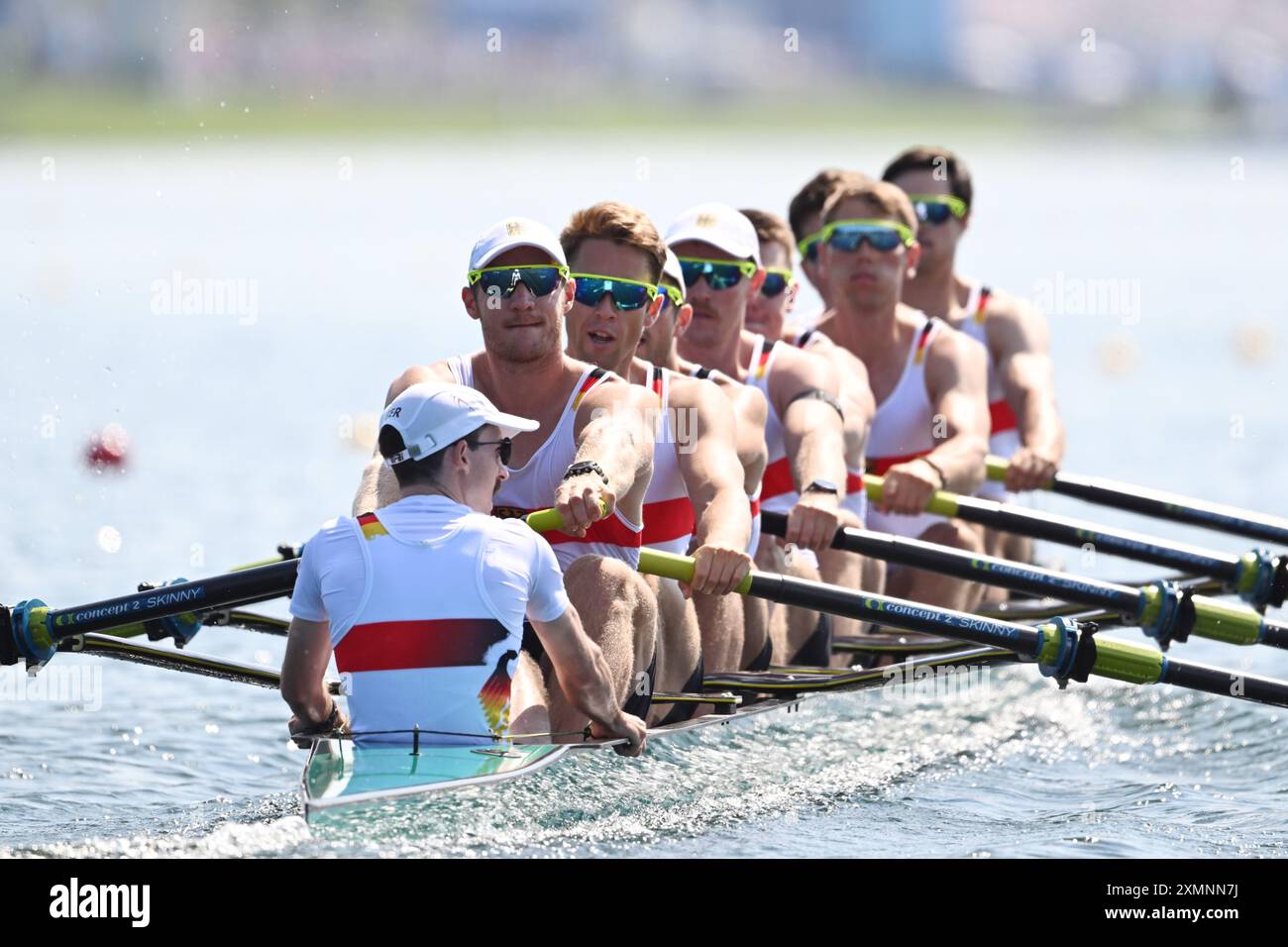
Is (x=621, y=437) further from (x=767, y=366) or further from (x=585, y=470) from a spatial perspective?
(x=767, y=366)

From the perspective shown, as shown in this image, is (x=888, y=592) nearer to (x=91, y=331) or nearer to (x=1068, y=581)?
(x=1068, y=581)

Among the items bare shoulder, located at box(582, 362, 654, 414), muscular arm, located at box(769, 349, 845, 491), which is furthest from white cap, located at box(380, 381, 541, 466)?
muscular arm, located at box(769, 349, 845, 491)

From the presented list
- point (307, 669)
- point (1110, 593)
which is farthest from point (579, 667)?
point (1110, 593)

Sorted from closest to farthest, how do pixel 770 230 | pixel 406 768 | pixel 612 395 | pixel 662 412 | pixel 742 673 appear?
pixel 406 768
pixel 612 395
pixel 662 412
pixel 742 673
pixel 770 230

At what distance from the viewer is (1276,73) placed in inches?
3054

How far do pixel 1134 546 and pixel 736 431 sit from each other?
81.1 inches

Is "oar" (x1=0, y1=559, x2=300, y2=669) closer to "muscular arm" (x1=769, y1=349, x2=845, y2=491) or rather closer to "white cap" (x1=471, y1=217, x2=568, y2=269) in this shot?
"white cap" (x1=471, y1=217, x2=568, y2=269)

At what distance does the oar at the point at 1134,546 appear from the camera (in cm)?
883

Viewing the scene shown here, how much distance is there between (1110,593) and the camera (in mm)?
8031

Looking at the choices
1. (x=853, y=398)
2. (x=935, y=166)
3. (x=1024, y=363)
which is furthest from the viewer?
(x=935, y=166)

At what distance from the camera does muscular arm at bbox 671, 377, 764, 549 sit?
23.4 ft
